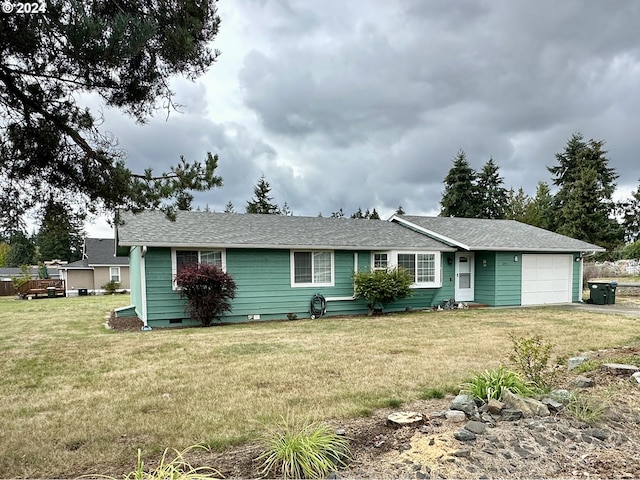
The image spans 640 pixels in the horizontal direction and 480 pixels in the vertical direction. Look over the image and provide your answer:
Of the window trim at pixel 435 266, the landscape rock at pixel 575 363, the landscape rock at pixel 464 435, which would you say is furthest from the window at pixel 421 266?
the landscape rock at pixel 464 435

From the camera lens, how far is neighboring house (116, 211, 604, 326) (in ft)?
36.8

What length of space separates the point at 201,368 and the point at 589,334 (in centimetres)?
799

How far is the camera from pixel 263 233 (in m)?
13.0

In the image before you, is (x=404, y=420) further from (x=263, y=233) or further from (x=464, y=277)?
(x=464, y=277)

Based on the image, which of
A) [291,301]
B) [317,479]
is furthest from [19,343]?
[317,479]

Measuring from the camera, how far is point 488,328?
984 cm

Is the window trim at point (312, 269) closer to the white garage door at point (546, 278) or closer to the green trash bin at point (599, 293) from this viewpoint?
the white garage door at point (546, 278)

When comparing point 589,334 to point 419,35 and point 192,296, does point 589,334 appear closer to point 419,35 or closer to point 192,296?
point 419,35

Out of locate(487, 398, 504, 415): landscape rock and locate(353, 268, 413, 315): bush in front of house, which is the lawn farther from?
locate(353, 268, 413, 315): bush in front of house

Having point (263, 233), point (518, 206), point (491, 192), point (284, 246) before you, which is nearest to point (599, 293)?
point (284, 246)

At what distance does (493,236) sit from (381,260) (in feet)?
17.4

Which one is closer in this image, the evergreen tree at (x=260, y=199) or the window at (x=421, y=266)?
the window at (x=421, y=266)

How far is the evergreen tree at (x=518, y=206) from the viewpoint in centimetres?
3319

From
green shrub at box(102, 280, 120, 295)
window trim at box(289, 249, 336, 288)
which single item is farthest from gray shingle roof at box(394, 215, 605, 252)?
green shrub at box(102, 280, 120, 295)
